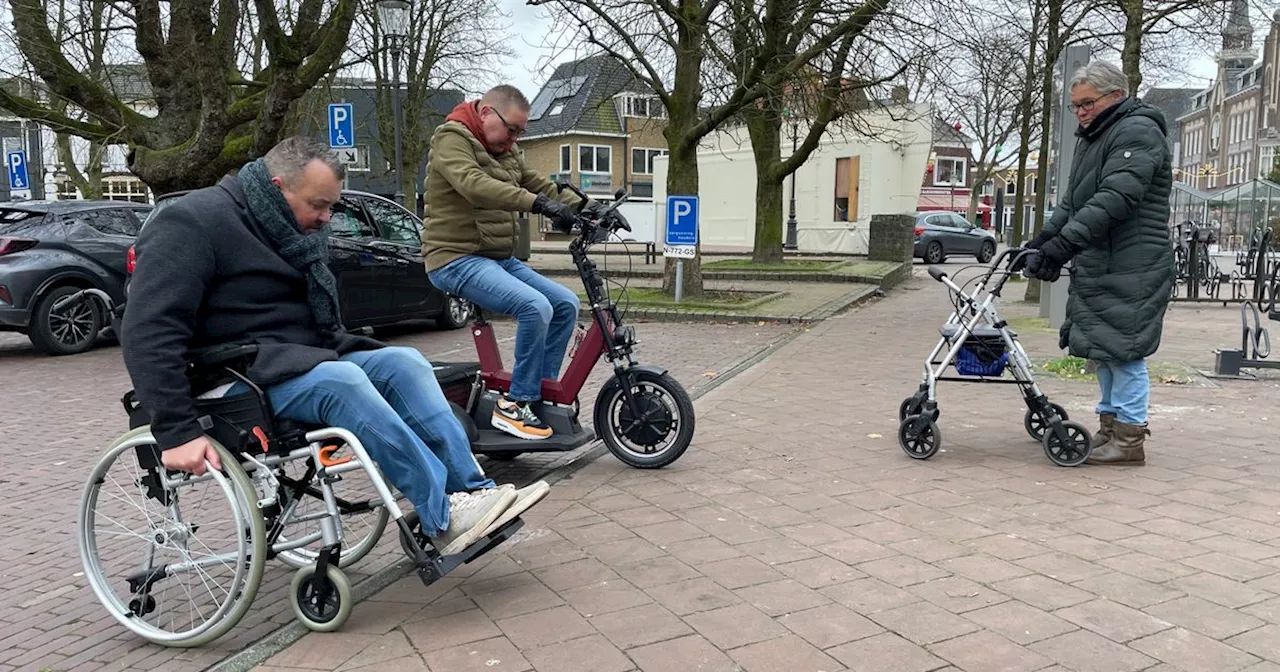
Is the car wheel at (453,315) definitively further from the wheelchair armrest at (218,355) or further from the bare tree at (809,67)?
the wheelchair armrest at (218,355)

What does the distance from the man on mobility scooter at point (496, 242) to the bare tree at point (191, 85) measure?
6.90 m

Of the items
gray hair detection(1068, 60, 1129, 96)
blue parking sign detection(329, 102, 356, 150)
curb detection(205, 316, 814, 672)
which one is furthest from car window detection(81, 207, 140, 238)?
gray hair detection(1068, 60, 1129, 96)

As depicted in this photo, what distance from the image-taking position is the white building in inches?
1073

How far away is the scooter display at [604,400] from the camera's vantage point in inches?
186

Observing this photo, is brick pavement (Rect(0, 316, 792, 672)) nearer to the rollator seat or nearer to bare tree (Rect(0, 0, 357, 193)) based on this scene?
the rollator seat

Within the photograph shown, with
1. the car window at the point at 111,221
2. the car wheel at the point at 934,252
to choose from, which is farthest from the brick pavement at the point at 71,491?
the car wheel at the point at 934,252

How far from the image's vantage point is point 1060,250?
4766 mm

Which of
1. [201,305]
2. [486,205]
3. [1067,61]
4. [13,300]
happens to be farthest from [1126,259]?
[13,300]

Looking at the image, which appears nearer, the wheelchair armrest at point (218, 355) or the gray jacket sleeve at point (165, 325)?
the gray jacket sleeve at point (165, 325)

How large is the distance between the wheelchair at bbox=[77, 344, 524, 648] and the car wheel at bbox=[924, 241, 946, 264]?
92.2 feet

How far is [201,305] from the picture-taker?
3004 millimetres

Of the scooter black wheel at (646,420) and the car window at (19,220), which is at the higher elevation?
the car window at (19,220)

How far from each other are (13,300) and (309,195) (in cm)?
789

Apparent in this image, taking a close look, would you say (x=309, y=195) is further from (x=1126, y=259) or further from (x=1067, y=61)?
(x=1067, y=61)
